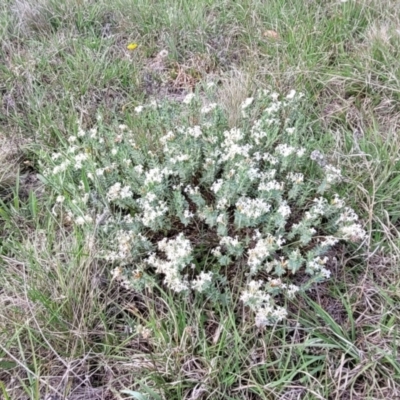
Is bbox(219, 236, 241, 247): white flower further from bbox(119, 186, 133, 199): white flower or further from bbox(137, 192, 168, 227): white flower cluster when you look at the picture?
bbox(119, 186, 133, 199): white flower

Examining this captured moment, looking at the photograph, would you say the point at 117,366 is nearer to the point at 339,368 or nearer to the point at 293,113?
the point at 339,368

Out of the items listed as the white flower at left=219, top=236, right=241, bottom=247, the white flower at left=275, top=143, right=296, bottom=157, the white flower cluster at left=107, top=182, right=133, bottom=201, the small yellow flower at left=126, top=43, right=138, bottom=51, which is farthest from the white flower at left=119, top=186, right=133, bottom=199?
the small yellow flower at left=126, top=43, right=138, bottom=51

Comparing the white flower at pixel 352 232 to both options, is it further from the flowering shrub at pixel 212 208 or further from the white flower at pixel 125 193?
the white flower at pixel 125 193

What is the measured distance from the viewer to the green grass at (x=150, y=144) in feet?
5.10

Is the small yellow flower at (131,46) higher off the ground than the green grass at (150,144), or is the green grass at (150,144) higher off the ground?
the small yellow flower at (131,46)

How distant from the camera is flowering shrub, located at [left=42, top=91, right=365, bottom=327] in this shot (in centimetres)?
167

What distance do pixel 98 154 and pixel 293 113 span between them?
100 centimetres

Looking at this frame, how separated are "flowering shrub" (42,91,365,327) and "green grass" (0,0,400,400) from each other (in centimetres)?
10

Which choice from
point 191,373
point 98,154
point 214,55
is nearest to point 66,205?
point 98,154

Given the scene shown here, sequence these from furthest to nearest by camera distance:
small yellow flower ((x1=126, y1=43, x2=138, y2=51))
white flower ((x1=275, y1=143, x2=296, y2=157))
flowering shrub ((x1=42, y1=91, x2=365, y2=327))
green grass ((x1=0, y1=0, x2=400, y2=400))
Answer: small yellow flower ((x1=126, y1=43, x2=138, y2=51)), white flower ((x1=275, y1=143, x2=296, y2=157)), flowering shrub ((x1=42, y1=91, x2=365, y2=327)), green grass ((x1=0, y1=0, x2=400, y2=400))

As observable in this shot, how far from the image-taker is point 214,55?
3045mm

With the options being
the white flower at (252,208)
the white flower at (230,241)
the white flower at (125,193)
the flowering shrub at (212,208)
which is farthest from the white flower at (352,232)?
the white flower at (125,193)

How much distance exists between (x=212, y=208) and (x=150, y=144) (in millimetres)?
671

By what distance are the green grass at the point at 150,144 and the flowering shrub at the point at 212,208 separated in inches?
4.1
